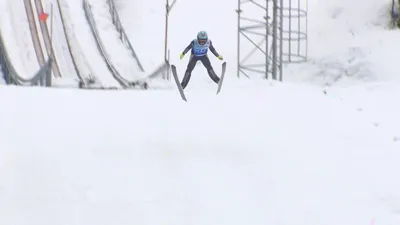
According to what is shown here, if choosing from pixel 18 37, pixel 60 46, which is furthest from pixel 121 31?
pixel 18 37

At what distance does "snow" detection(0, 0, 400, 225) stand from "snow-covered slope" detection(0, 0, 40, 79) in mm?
7304

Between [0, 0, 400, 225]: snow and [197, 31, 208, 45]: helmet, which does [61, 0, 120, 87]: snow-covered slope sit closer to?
[197, 31, 208, 45]: helmet

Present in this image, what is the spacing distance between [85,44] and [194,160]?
14.6 m

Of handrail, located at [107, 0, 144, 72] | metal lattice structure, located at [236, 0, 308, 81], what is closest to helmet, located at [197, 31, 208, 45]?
metal lattice structure, located at [236, 0, 308, 81]

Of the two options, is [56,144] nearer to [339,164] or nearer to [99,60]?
[339,164]

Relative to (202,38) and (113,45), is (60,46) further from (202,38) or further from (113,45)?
(202,38)

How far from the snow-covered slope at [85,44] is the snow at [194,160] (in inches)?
295

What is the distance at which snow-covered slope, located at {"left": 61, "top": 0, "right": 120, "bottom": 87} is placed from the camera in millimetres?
19520

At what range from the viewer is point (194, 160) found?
23.7 ft

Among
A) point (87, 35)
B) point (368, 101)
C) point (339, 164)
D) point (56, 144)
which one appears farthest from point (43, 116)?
point (87, 35)

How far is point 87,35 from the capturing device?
2177 cm

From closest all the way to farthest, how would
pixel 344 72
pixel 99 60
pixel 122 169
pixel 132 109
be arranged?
1. pixel 122 169
2. pixel 132 109
3. pixel 344 72
4. pixel 99 60

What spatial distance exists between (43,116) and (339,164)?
12.6 ft

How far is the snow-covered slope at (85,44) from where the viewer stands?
19520 millimetres
